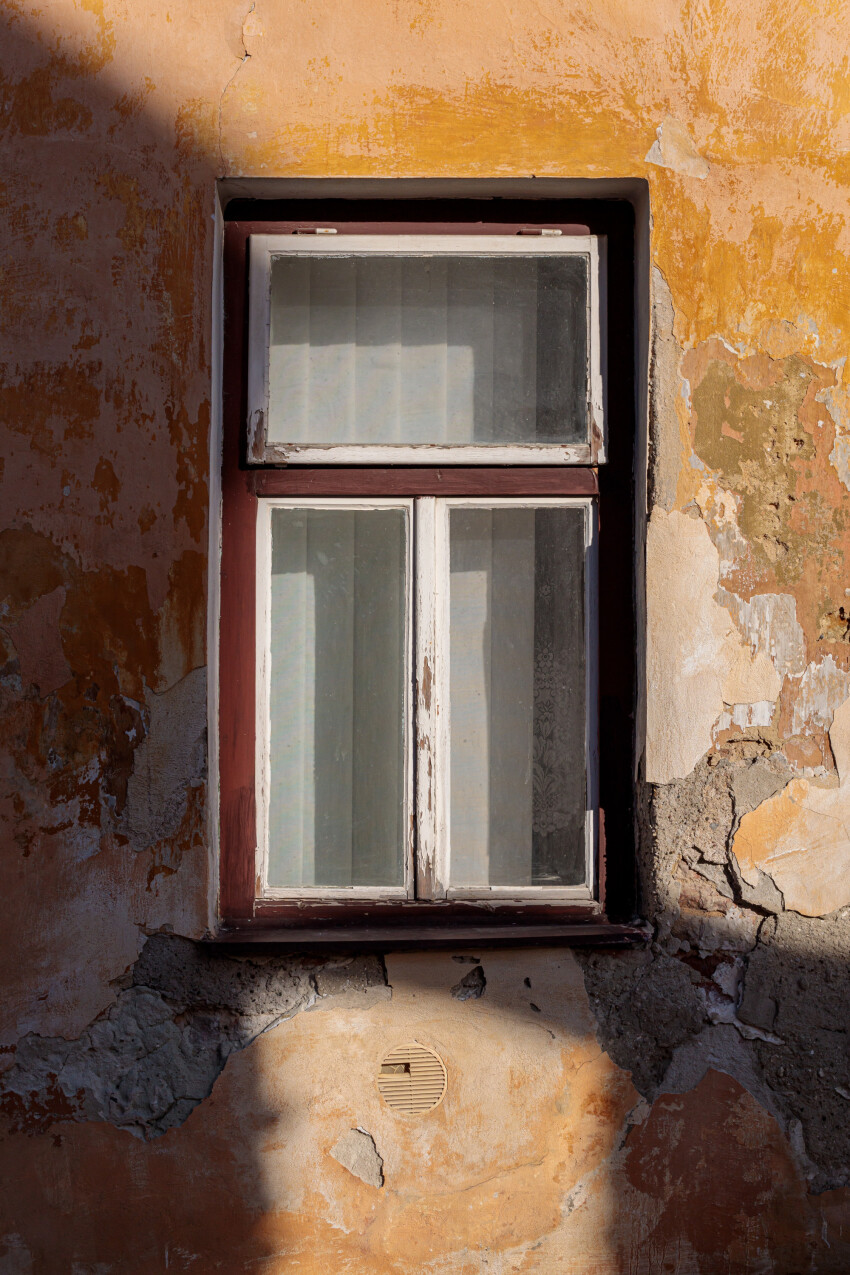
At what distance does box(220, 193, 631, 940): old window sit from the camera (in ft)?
6.85

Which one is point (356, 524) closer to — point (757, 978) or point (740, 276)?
point (740, 276)

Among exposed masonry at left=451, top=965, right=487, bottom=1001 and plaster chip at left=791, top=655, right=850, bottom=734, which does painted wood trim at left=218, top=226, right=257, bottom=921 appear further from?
plaster chip at left=791, top=655, right=850, bottom=734

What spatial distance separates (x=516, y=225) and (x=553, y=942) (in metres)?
1.61

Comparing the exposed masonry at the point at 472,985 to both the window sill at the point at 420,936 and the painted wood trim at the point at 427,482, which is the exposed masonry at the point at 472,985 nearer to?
the window sill at the point at 420,936

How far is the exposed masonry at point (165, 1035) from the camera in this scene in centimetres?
190

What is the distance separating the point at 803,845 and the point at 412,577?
1037mm

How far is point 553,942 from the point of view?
6.39ft

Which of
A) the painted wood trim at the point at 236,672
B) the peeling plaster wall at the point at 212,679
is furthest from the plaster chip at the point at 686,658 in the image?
the painted wood trim at the point at 236,672

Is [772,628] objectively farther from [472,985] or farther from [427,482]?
[472,985]

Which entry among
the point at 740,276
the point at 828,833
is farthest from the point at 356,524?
the point at 828,833

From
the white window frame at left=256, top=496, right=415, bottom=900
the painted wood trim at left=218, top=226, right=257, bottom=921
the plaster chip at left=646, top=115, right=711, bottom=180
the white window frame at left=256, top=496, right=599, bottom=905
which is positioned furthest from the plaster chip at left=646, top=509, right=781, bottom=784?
the painted wood trim at left=218, top=226, right=257, bottom=921

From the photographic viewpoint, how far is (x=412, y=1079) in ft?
6.38

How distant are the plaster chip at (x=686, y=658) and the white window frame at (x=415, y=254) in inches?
11.5

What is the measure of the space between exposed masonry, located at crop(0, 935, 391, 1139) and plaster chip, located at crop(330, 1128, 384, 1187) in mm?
284
